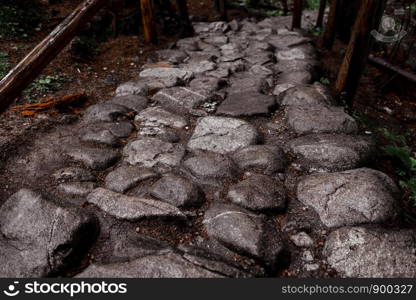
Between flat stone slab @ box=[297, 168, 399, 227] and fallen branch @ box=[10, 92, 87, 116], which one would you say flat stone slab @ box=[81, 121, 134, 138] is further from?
flat stone slab @ box=[297, 168, 399, 227]

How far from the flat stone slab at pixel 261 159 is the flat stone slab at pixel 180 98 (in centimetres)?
102

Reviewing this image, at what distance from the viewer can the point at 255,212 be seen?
6.92 ft

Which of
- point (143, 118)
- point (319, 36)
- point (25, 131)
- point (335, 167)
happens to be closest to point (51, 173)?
point (25, 131)

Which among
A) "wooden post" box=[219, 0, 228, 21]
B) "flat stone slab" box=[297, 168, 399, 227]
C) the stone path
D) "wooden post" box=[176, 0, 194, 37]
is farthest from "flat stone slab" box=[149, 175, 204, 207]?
"wooden post" box=[219, 0, 228, 21]

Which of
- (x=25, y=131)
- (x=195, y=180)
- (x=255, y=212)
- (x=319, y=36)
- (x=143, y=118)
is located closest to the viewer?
(x=255, y=212)

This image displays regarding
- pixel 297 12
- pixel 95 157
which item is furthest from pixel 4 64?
pixel 297 12

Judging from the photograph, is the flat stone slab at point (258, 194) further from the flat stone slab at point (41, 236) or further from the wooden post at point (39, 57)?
the wooden post at point (39, 57)

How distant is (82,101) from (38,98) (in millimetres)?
446

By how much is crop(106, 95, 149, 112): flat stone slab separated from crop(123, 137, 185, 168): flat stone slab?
27.2 inches

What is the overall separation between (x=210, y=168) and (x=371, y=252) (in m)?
1.15

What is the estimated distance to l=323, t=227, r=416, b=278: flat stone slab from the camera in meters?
1.78

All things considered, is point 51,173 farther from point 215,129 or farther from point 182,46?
point 182,46

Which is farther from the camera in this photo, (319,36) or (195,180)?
(319,36)

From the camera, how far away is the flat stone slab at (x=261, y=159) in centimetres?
250
